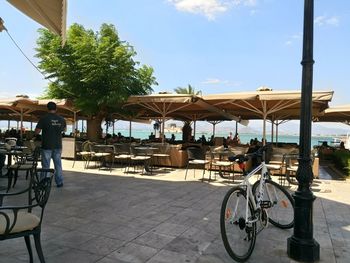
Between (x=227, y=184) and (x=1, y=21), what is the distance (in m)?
5.82

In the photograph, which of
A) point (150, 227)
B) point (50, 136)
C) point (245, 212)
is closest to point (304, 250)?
point (245, 212)

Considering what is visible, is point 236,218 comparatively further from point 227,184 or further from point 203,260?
point 227,184

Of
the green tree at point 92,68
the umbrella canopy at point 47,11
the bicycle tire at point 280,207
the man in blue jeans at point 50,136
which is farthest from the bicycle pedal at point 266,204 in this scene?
the green tree at point 92,68

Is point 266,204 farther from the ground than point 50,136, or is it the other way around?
point 50,136

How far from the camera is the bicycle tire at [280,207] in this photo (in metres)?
4.48

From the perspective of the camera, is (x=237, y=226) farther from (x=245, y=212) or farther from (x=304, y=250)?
(x=304, y=250)

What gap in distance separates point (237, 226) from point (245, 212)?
0.57 ft

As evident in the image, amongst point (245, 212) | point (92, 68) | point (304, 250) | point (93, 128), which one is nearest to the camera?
point (304, 250)

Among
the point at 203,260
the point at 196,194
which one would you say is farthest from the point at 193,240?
the point at 196,194

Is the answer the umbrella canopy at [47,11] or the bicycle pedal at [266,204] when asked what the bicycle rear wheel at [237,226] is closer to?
the bicycle pedal at [266,204]

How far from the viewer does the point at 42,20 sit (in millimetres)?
5770

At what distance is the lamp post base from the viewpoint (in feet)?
11.5

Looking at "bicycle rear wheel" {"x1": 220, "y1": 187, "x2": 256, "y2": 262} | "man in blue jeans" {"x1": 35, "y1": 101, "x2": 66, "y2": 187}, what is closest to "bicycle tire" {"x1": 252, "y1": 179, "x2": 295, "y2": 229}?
"bicycle rear wheel" {"x1": 220, "y1": 187, "x2": 256, "y2": 262}

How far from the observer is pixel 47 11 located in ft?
18.6
